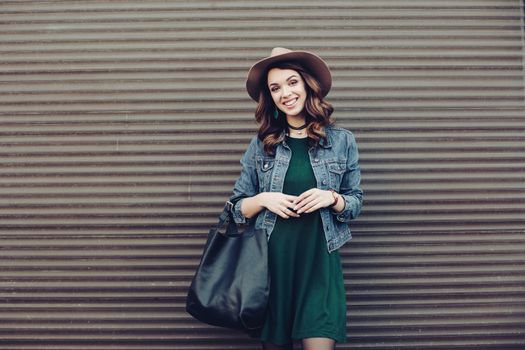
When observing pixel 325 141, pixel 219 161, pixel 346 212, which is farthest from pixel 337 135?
pixel 219 161

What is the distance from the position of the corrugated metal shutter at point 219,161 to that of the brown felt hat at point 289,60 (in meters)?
0.55

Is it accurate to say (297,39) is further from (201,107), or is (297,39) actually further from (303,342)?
(303,342)

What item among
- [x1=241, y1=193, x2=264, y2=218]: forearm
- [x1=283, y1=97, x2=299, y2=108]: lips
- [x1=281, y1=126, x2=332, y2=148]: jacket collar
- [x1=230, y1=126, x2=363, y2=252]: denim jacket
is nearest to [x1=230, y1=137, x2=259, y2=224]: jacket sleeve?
[x1=230, y1=126, x2=363, y2=252]: denim jacket

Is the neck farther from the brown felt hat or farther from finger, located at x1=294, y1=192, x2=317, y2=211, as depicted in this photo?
finger, located at x1=294, y1=192, x2=317, y2=211

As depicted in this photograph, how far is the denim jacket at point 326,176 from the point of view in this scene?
240 cm

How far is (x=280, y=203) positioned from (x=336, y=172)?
39 centimetres

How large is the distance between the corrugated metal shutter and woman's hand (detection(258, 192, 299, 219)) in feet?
2.96

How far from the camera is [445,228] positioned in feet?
10.4

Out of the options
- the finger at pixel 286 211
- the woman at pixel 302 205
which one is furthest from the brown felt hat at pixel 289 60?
the finger at pixel 286 211

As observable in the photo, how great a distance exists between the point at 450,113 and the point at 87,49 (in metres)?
2.66

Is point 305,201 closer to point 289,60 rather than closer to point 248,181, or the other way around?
point 248,181

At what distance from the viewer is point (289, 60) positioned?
249cm

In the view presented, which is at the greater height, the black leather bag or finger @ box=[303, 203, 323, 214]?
finger @ box=[303, 203, 323, 214]

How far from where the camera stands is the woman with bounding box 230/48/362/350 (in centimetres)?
229
